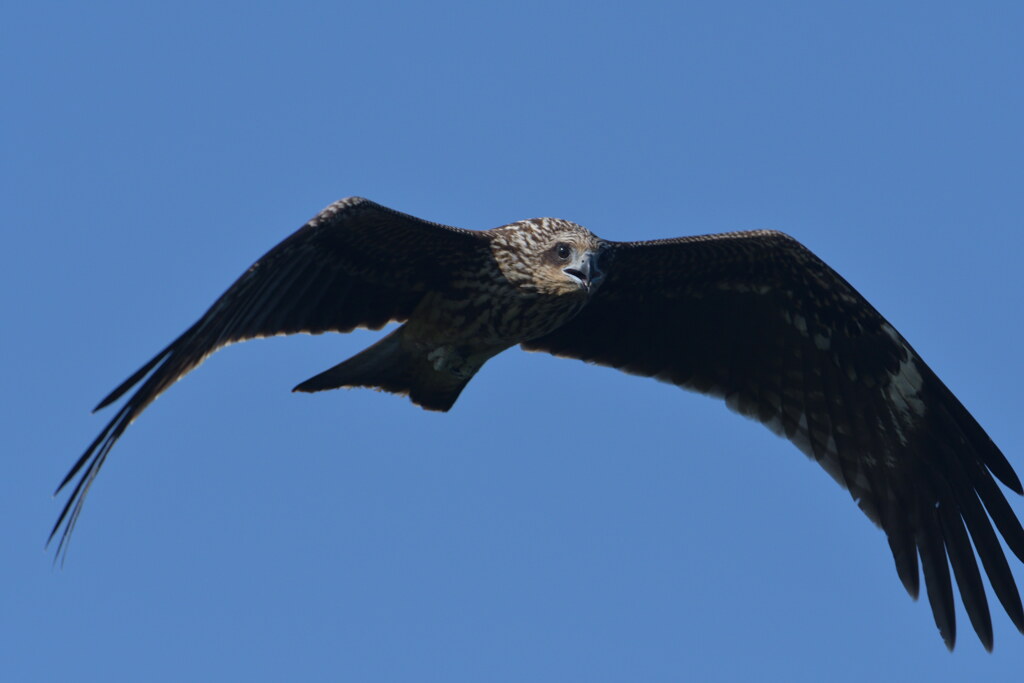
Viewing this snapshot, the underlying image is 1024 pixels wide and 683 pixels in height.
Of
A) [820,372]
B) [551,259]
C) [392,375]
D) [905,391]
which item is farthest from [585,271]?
[905,391]

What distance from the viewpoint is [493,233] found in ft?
31.0

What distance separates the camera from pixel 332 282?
30.7 feet

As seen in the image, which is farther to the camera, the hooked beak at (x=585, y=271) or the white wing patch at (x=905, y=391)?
the white wing patch at (x=905, y=391)

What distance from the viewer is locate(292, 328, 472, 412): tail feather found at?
9562mm

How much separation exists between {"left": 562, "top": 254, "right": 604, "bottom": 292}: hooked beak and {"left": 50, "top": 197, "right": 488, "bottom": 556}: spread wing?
61 cm

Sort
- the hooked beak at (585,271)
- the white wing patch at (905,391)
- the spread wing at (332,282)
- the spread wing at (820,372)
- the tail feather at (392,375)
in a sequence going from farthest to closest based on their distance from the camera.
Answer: the white wing patch at (905,391) → the spread wing at (820,372) → the tail feather at (392,375) → the hooked beak at (585,271) → the spread wing at (332,282)

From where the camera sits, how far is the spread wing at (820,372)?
9938 millimetres

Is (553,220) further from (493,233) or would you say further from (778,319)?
(778,319)

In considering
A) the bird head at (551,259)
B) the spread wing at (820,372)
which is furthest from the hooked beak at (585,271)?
the spread wing at (820,372)

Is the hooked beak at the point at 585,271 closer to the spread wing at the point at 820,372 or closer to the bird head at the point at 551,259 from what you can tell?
the bird head at the point at 551,259

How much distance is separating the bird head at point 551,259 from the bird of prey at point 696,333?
0.01 m

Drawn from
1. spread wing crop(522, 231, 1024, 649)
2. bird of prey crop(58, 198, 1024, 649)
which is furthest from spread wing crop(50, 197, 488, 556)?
spread wing crop(522, 231, 1024, 649)

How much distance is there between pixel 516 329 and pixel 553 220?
75cm

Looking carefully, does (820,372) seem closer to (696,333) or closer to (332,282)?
(696,333)
